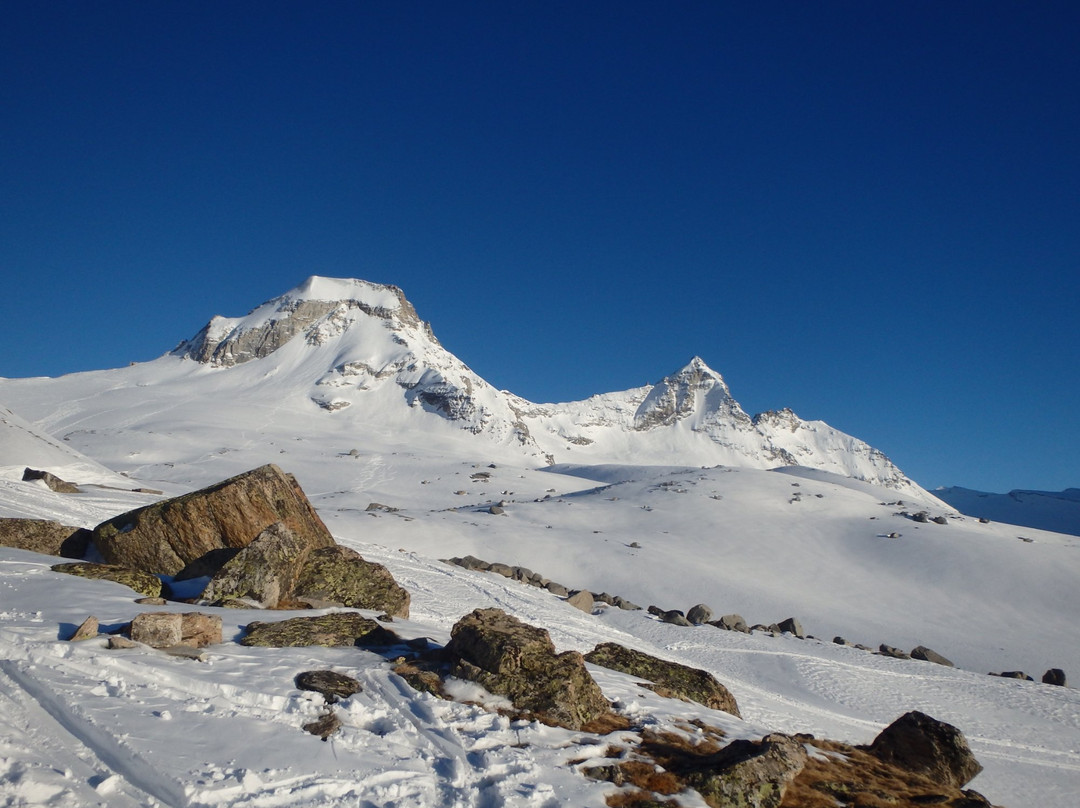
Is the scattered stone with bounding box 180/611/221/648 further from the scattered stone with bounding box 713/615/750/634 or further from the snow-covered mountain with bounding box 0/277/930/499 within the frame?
the snow-covered mountain with bounding box 0/277/930/499

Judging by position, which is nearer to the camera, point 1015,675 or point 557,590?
point 1015,675

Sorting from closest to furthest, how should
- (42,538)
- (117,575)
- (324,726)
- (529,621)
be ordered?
(324,726)
(117,575)
(42,538)
(529,621)

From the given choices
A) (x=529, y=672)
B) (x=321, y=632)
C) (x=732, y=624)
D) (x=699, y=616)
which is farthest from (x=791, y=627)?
(x=321, y=632)

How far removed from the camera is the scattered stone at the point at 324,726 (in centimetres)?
603

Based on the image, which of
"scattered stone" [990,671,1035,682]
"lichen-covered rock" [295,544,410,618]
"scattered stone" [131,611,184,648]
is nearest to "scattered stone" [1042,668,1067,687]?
"scattered stone" [990,671,1035,682]

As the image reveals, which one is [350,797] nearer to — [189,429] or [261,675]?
[261,675]

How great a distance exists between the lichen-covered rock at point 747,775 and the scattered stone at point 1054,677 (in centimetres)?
2249

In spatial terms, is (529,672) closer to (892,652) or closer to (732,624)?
(732,624)

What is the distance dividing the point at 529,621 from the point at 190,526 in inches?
362

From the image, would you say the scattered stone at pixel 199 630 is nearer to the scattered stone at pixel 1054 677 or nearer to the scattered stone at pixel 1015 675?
the scattered stone at pixel 1015 675

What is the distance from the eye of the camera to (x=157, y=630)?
730 centimetres

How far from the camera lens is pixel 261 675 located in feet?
23.0

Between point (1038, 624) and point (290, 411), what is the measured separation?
106674mm

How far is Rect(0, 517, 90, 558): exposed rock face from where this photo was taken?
41.2ft
